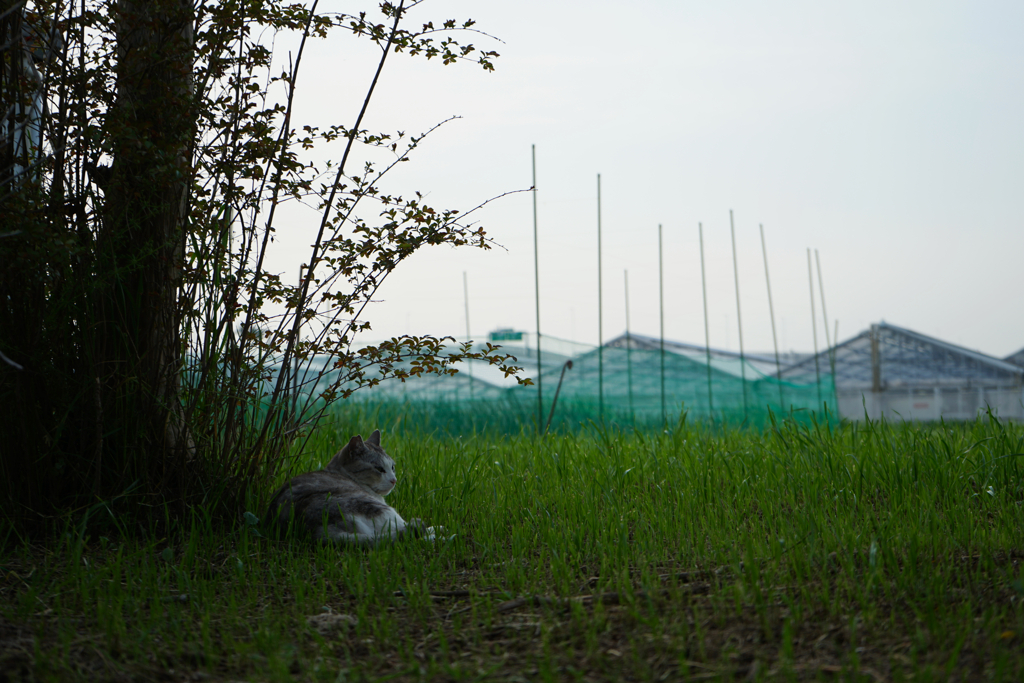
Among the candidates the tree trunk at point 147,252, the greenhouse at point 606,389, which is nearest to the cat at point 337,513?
the tree trunk at point 147,252

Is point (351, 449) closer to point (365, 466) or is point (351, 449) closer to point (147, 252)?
point (365, 466)

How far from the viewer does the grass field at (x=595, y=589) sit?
187cm

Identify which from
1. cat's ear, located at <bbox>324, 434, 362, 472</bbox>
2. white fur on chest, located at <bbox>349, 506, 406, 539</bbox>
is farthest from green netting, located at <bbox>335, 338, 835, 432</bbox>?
white fur on chest, located at <bbox>349, 506, 406, 539</bbox>

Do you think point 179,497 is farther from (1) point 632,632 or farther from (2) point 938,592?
(2) point 938,592

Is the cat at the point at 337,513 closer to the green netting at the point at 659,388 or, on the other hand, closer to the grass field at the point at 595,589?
the grass field at the point at 595,589

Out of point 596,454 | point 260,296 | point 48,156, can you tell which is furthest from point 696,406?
point 48,156

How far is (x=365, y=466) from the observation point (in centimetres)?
339

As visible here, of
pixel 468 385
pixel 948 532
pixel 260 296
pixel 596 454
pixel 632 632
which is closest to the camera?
pixel 632 632

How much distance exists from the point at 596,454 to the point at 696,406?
674 centimetres

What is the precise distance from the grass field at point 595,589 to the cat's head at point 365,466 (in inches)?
7.0

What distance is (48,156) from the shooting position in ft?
9.25

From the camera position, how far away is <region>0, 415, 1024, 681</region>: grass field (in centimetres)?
187

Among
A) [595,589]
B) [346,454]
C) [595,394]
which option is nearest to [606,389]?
[595,394]

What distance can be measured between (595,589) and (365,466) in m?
1.40
